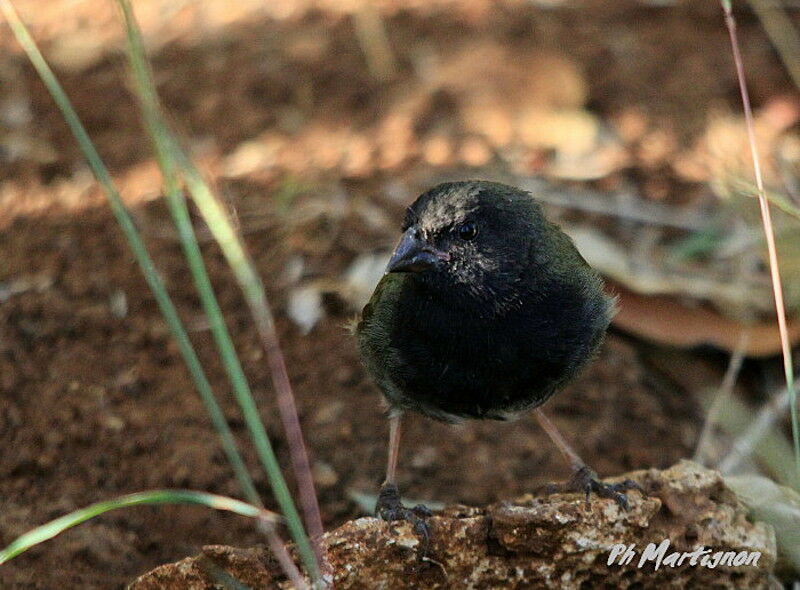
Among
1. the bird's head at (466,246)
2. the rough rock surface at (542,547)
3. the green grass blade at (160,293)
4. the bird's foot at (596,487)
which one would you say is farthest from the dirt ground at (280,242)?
the green grass blade at (160,293)

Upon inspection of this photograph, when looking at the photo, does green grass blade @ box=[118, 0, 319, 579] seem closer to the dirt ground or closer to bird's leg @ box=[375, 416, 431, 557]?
bird's leg @ box=[375, 416, 431, 557]

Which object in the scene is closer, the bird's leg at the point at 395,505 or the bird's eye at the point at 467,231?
the bird's leg at the point at 395,505

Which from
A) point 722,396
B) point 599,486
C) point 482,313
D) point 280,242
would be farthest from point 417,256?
point 722,396

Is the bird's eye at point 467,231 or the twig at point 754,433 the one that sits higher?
the bird's eye at point 467,231

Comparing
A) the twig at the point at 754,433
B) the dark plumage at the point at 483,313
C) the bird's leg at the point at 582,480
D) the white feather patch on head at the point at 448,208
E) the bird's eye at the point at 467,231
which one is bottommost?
the twig at the point at 754,433

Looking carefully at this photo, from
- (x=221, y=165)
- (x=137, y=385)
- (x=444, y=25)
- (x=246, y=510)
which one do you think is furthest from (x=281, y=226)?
(x=246, y=510)

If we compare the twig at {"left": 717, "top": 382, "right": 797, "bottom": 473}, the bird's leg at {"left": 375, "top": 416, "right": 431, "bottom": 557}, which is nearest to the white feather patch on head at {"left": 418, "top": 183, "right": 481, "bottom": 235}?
the bird's leg at {"left": 375, "top": 416, "right": 431, "bottom": 557}

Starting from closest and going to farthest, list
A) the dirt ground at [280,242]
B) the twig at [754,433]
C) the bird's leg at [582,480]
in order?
the bird's leg at [582,480] → the dirt ground at [280,242] → the twig at [754,433]

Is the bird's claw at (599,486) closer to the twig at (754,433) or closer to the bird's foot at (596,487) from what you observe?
the bird's foot at (596,487)
